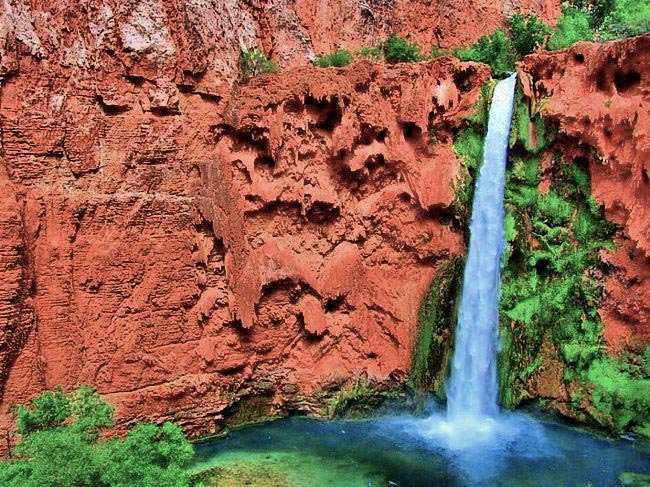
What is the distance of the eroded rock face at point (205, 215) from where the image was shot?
11938 millimetres

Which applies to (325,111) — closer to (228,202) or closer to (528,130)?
(228,202)

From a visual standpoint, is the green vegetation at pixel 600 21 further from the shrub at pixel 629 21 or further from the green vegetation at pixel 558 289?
the green vegetation at pixel 558 289

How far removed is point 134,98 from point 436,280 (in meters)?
8.18

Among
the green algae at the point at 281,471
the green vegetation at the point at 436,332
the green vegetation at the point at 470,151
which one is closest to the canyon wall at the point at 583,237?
the green vegetation at the point at 470,151

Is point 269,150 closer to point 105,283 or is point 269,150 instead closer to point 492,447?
point 105,283

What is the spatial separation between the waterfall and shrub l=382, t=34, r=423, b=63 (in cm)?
478

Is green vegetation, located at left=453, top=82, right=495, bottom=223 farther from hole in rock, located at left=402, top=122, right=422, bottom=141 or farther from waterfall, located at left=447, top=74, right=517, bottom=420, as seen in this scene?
hole in rock, located at left=402, top=122, right=422, bottom=141

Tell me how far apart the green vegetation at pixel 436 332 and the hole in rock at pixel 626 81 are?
525cm

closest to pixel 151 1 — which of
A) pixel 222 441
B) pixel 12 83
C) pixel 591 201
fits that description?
pixel 12 83

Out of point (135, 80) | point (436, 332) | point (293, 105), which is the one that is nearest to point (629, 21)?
point (293, 105)

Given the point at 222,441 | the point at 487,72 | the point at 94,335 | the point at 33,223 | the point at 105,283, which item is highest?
the point at 487,72

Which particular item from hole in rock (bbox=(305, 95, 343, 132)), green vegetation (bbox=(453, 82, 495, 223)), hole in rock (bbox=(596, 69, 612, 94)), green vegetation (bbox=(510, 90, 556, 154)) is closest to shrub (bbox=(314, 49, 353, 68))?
hole in rock (bbox=(305, 95, 343, 132))

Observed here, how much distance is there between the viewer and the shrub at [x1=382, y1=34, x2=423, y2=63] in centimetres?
1970

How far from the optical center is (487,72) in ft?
50.9
